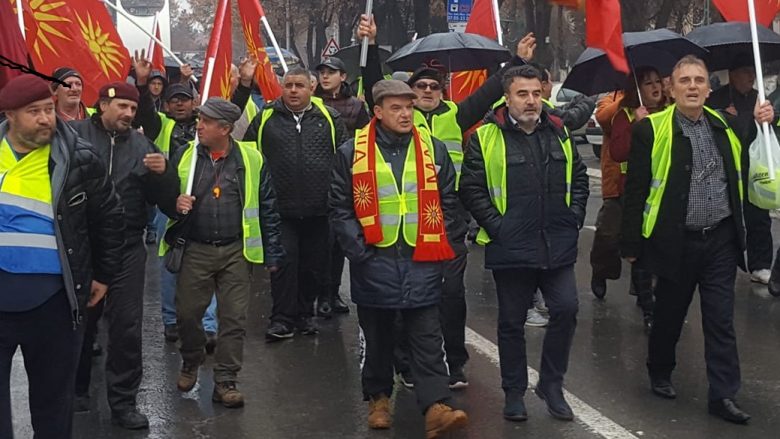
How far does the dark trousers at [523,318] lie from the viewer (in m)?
5.93

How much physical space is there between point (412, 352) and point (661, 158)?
5.65 feet

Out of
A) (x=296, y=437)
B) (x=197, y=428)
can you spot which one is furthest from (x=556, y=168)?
(x=197, y=428)

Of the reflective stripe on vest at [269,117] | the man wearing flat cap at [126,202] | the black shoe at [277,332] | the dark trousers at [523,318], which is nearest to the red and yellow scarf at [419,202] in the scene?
the dark trousers at [523,318]

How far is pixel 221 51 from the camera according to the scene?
22.8 ft

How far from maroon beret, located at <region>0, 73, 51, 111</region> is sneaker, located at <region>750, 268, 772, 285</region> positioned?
22.2 feet

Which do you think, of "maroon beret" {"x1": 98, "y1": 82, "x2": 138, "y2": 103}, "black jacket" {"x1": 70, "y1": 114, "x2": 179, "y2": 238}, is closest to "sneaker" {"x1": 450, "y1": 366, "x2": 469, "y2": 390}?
"black jacket" {"x1": 70, "y1": 114, "x2": 179, "y2": 238}

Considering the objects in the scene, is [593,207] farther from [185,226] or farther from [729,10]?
[185,226]

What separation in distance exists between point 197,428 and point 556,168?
237cm

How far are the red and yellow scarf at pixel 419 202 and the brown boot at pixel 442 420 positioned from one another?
0.76m

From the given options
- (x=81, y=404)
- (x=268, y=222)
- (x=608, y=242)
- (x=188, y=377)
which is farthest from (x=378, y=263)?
(x=608, y=242)

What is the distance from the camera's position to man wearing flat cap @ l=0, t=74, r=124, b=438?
178 inches

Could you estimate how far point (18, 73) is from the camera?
5316 mm

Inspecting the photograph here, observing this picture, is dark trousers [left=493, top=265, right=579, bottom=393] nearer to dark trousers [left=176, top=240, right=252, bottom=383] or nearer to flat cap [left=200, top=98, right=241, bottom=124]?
dark trousers [left=176, top=240, right=252, bottom=383]

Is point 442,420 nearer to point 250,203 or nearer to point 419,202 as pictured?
point 419,202
